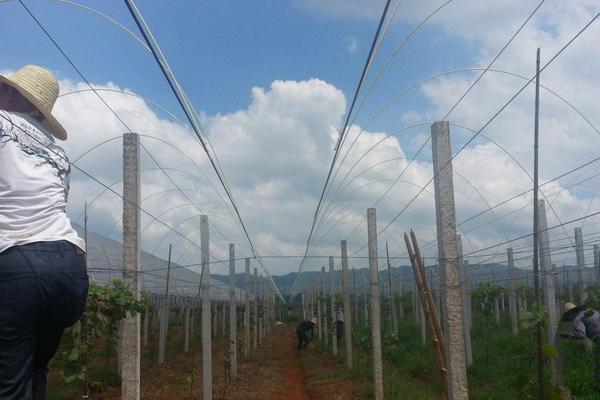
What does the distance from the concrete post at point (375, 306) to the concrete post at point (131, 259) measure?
4931 mm

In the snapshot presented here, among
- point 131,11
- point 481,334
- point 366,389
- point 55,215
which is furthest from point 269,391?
point 55,215

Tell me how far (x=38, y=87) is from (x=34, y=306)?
836 millimetres

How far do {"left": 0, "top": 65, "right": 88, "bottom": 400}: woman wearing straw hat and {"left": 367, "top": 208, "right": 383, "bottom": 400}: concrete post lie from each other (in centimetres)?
801

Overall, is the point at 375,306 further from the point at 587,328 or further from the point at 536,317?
the point at 536,317

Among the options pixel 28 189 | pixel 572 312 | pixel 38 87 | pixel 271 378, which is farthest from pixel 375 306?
pixel 28 189

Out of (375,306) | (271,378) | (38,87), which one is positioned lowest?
(271,378)

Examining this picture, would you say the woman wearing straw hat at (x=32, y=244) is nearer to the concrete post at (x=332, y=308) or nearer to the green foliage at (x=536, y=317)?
the green foliage at (x=536, y=317)

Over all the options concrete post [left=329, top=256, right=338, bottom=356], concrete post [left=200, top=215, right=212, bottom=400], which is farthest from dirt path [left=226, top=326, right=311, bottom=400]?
concrete post [left=200, top=215, right=212, bottom=400]

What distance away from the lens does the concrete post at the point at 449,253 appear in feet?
18.1

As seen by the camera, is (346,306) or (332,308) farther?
(332,308)

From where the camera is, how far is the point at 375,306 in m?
10.1

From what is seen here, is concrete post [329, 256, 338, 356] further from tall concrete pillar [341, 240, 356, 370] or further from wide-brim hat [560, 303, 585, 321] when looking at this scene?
wide-brim hat [560, 303, 585, 321]

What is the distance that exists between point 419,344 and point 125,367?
12.5 meters

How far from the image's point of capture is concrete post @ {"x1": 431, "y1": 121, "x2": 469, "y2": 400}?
5.52m
